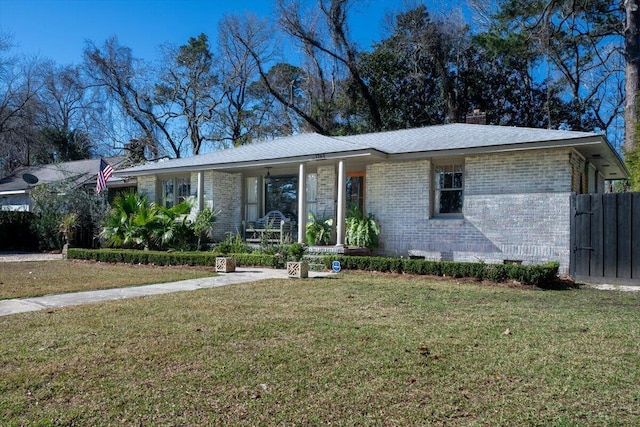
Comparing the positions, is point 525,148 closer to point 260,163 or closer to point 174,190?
point 260,163

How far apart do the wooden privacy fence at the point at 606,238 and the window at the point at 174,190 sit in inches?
572

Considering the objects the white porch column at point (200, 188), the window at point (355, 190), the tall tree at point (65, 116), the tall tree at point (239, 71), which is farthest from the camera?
the tall tree at point (65, 116)

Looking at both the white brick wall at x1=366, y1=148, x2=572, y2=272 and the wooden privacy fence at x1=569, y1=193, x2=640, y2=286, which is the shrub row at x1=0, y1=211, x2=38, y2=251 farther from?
the wooden privacy fence at x1=569, y1=193, x2=640, y2=286

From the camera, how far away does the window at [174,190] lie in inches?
799

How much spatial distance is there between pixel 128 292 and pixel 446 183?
934 centimetres

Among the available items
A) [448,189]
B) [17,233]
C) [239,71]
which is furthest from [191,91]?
[448,189]

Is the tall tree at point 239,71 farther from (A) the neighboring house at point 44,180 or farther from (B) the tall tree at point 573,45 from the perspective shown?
(B) the tall tree at point 573,45

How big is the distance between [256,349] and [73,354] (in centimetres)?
171

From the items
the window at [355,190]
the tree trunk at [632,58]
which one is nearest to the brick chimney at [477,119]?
the window at [355,190]

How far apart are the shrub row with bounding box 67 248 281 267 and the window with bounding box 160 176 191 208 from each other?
200 inches

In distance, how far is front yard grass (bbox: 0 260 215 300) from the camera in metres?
8.64

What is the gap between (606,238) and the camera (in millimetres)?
10633

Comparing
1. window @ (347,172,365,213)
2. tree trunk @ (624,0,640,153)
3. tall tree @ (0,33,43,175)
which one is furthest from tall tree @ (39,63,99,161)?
tree trunk @ (624,0,640,153)

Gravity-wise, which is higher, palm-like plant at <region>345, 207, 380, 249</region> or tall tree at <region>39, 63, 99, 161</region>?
tall tree at <region>39, 63, 99, 161</region>
